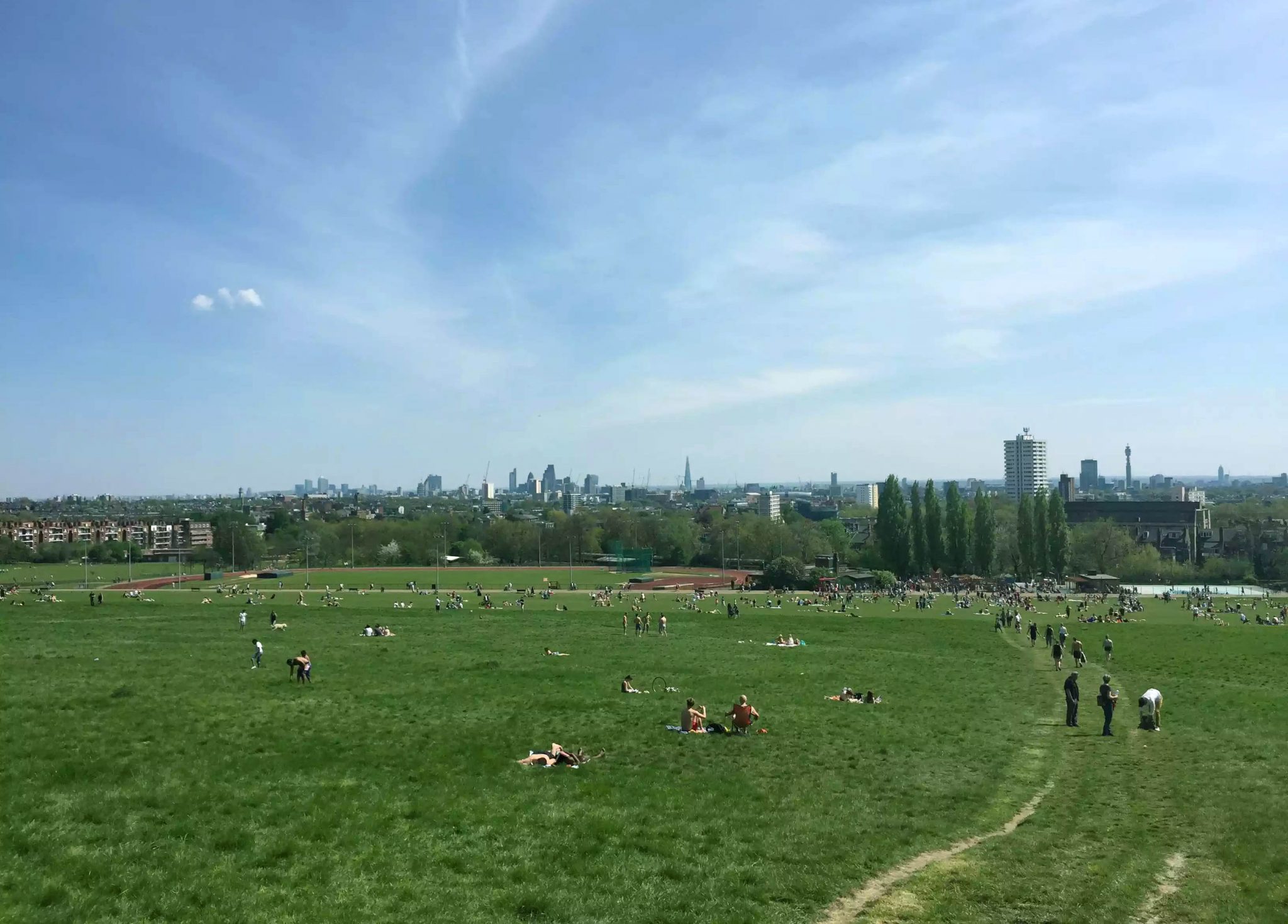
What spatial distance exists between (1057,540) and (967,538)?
956cm

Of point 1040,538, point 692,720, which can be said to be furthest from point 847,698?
point 1040,538

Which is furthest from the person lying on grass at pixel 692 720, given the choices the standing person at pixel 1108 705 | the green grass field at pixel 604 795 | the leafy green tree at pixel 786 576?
the leafy green tree at pixel 786 576

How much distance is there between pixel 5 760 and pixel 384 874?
9.96m

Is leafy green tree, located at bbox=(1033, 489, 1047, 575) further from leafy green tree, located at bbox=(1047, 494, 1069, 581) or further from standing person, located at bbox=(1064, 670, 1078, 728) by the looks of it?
standing person, located at bbox=(1064, 670, 1078, 728)

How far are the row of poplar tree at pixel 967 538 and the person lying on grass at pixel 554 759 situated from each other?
89.3 meters

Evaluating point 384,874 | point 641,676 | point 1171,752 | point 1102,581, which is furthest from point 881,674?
point 1102,581

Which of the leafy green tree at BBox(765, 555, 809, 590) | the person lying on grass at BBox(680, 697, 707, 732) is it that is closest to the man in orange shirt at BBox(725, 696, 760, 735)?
the person lying on grass at BBox(680, 697, 707, 732)

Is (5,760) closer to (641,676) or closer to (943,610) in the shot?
(641,676)

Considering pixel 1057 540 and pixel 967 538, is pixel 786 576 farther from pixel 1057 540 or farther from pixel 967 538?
pixel 1057 540

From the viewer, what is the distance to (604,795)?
1579 centimetres

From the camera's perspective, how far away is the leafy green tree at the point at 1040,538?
10219cm

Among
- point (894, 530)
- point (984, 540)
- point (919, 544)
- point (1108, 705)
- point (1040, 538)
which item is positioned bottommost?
point (1108, 705)

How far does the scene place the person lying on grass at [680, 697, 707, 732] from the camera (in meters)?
21.9

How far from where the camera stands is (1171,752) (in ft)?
66.5
